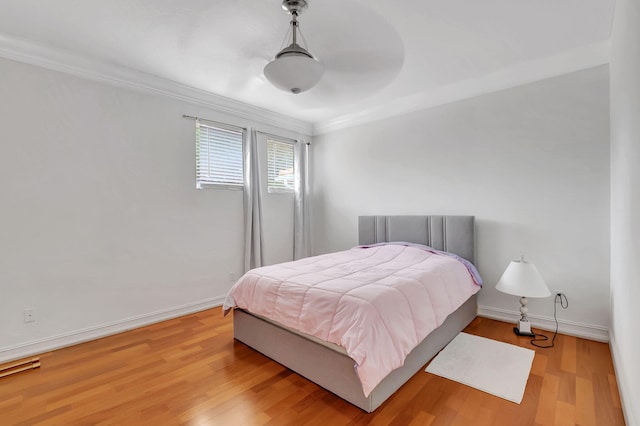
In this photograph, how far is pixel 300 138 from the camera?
16.1ft

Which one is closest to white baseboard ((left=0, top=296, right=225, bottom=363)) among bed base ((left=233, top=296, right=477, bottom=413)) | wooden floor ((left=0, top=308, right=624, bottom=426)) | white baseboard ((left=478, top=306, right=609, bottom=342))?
wooden floor ((left=0, top=308, right=624, bottom=426))

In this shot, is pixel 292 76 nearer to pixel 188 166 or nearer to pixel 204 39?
pixel 204 39

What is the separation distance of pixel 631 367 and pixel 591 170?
1815 millimetres

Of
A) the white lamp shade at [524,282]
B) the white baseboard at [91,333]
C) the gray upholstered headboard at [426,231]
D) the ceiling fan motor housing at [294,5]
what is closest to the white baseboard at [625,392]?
the white lamp shade at [524,282]

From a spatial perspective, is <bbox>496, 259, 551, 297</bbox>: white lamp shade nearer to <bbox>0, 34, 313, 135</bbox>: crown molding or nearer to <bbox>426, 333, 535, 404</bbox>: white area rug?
<bbox>426, 333, 535, 404</bbox>: white area rug

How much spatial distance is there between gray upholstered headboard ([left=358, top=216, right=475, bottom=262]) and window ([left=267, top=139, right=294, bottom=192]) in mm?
1324

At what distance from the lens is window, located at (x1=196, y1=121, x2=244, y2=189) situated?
145 inches

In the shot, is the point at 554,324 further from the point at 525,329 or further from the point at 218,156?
the point at 218,156

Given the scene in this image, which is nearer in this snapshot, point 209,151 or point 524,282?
point 524,282

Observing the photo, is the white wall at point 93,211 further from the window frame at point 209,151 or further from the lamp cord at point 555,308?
the lamp cord at point 555,308

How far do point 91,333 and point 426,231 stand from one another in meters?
3.70

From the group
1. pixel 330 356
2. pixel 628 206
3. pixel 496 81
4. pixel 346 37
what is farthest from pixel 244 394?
pixel 496 81

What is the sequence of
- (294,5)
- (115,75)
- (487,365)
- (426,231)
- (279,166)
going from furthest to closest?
(279,166)
(426,231)
(115,75)
(487,365)
(294,5)

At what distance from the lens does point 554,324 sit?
2.84m
